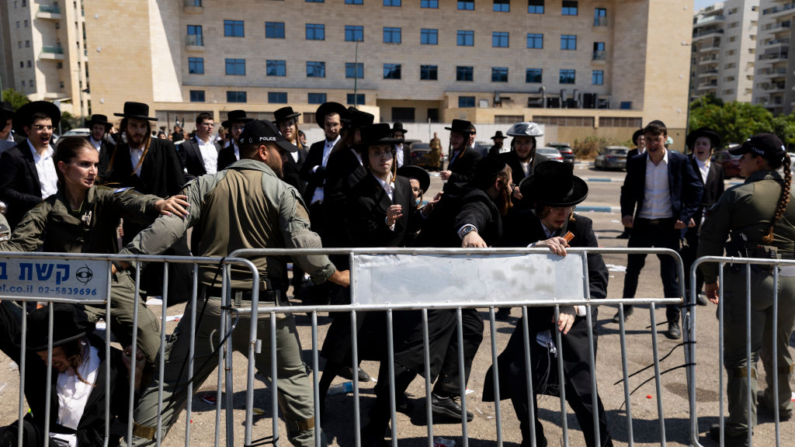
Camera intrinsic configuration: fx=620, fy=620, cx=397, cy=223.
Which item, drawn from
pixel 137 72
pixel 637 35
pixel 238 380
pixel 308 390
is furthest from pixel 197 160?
pixel 637 35

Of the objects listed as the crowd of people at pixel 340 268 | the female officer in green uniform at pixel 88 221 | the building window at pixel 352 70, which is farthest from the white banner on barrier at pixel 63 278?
the building window at pixel 352 70

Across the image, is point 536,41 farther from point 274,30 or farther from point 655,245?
point 655,245

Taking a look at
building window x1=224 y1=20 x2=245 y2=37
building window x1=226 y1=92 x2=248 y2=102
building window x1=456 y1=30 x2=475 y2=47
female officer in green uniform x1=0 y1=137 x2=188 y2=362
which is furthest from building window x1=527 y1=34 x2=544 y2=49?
female officer in green uniform x1=0 y1=137 x2=188 y2=362

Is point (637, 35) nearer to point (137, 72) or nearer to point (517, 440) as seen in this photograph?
point (137, 72)

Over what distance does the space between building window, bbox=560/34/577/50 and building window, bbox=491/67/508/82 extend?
6207mm

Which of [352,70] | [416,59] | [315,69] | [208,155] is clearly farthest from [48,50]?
[208,155]

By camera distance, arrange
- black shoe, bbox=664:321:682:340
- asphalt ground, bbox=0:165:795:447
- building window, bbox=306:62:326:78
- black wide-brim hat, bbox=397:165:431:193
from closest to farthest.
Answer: asphalt ground, bbox=0:165:795:447 < black wide-brim hat, bbox=397:165:431:193 < black shoe, bbox=664:321:682:340 < building window, bbox=306:62:326:78

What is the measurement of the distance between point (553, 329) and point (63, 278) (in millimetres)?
2547

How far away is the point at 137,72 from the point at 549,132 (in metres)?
35.9

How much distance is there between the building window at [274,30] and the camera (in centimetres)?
5700

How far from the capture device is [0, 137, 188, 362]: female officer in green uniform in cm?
360

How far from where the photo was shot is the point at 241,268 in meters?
3.19

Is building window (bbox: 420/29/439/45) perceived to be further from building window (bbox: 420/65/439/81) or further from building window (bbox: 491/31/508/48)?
building window (bbox: 491/31/508/48)

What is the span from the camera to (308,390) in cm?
327
